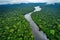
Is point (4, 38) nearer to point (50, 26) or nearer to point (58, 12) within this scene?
point (50, 26)

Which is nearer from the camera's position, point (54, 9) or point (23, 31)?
point (23, 31)

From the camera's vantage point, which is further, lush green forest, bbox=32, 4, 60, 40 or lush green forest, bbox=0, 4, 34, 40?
lush green forest, bbox=32, 4, 60, 40

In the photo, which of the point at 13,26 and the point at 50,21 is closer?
the point at 13,26

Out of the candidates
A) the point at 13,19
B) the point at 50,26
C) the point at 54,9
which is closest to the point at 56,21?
the point at 50,26

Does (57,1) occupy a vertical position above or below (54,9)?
above

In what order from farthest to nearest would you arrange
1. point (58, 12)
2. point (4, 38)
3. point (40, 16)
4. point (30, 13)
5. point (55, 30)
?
point (30, 13)
point (40, 16)
point (58, 12)
point (55, 30)
point (4, 38)


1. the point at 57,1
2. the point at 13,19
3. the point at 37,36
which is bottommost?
the point at 37,36

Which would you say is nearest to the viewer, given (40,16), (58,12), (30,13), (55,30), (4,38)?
(4,38)

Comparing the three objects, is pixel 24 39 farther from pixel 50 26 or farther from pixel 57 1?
pixel 57 1
